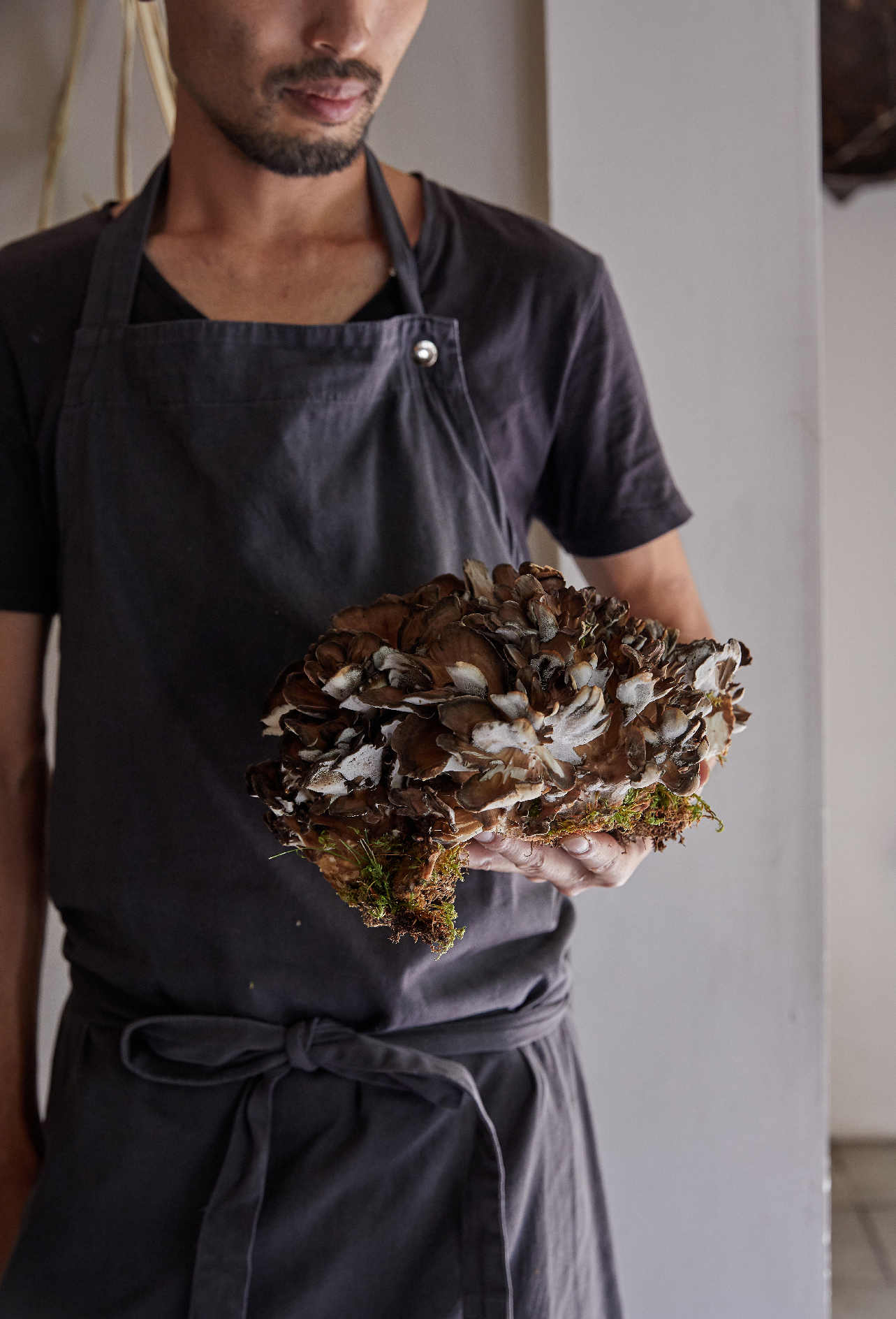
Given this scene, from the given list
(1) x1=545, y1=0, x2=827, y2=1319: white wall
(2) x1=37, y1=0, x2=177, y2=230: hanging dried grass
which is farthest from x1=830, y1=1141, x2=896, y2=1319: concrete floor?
(2) x1=37, y1=0, x2=177, y2=230: hanging dried grass

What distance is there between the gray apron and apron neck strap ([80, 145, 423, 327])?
0.5 inches

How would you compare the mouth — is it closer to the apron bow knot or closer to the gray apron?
the gray apron

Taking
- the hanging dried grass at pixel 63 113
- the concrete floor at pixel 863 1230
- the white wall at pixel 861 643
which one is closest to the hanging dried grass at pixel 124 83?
the hanging dried grass at pixel 63 113

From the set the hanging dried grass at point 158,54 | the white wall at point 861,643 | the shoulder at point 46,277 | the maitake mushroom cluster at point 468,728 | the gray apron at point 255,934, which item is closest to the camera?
the maitake mushroom cluster at point 468,728

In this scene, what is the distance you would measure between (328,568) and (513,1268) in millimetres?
490

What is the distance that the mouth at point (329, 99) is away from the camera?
2.28ft

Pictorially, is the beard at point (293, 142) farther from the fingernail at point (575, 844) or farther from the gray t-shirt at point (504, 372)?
the fingernail at point (575, 844)

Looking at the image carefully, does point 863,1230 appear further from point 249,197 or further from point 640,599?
point 249,197

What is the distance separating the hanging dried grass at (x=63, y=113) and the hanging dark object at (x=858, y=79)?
1376 millimetres

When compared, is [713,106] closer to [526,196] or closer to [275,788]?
[526,196]

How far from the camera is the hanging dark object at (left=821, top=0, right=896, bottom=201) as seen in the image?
72.9 inches

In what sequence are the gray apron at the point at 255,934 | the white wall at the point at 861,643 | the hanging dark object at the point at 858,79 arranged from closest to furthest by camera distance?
the gray apron at the point at 255,934, the hanging dark object at the point at 858,79, the white wall at the point at 861,643

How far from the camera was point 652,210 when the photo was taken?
3.39 ft

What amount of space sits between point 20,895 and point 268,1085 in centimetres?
28
